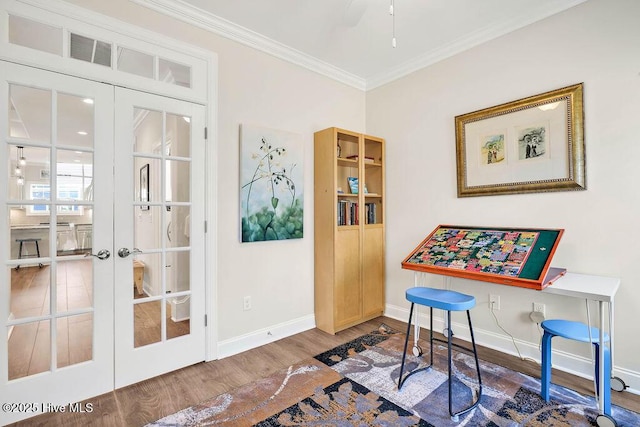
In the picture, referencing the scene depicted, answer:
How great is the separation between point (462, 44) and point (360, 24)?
1.03 m

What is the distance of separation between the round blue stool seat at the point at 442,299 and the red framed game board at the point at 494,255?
0.59 ft

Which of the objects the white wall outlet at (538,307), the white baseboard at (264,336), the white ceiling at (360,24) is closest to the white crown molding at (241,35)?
the white ceiling at (360,24)

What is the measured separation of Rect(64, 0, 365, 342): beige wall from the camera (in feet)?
8.63

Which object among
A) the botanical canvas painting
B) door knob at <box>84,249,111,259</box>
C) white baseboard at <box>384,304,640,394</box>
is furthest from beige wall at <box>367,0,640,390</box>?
door knob at <box>84,249,111,259</box>

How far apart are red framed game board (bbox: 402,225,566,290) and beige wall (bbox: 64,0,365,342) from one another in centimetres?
122

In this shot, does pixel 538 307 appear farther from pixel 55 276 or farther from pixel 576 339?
pixel 55 276

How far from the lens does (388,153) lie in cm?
363

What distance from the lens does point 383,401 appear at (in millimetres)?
2016

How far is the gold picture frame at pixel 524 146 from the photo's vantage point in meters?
2.33

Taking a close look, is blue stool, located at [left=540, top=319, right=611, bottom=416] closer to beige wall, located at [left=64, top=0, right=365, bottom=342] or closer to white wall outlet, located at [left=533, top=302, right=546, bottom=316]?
white wall outlet, located at [left=533, top=302, right=546, bottom=316]

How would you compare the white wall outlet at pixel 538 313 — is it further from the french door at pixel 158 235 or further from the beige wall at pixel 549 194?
the french door at pixel 158 235

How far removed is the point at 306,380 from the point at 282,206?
4.98 feet

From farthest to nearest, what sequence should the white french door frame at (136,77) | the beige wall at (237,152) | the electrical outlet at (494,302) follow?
the electrical outlet at (494,302) < the beige wall at (237,152) < the white french door frame at (136,77)

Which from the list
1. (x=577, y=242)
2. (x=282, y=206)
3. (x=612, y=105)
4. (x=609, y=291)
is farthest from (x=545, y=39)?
(x=282, y=206)
